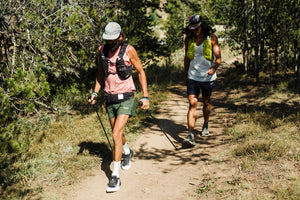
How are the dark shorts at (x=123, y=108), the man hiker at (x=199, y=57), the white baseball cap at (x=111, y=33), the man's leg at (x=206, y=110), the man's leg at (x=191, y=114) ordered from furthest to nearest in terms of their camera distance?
the man's leg at (x=206, y=110) < the man's leg at (x=191, y=114) < the man hiker at (x=199, y=57) < the dark shorts at (x=123, y=108) < the white baseball cap at (x=111, y=33)

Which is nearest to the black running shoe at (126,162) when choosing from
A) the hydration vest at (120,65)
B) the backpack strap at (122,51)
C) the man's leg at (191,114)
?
the man's leg at (191,114)

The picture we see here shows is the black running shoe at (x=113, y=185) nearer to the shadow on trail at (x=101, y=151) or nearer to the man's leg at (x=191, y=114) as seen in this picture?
the shadow on trail at (x=101, y=151)

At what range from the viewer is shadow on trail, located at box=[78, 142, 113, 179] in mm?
4766

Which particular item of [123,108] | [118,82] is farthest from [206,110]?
[118,82]

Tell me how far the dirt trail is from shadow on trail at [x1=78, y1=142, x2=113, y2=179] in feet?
0.25

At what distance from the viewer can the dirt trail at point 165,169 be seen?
3.81 m

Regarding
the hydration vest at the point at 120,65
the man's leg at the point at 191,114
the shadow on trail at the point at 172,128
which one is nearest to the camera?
the hydration vest at the point at 120,65

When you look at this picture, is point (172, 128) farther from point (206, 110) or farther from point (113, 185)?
point (113, 185)

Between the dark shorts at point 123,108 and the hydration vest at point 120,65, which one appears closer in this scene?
the hydration vest at point 120,65

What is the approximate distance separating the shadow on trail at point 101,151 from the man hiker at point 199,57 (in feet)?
5.02

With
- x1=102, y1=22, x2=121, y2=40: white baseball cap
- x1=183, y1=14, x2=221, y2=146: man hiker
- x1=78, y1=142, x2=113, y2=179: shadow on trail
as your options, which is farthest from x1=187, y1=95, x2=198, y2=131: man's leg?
x1=102, y1=22, x2=121, y2=40: white baseball cap

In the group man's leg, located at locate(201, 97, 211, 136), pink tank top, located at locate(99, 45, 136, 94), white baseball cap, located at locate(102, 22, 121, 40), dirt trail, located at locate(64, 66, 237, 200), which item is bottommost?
dirt trail, located at locate(64, 66, 237, 200)

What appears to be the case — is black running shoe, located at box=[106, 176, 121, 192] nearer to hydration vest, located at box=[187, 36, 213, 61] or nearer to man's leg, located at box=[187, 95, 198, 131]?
man's leg, located at box=[187, 95, 198, 131]

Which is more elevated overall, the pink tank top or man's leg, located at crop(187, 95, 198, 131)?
the pink tank top
